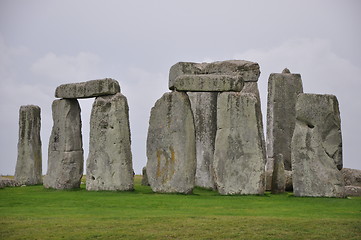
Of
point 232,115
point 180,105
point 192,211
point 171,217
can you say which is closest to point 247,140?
point 232,115

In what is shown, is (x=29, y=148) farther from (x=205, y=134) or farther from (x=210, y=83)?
(x=210, y=83)

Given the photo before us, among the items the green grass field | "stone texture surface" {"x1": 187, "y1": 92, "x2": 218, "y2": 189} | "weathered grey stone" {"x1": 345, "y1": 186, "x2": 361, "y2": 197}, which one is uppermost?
"stone texture surface" {"x1": 187, "y1": 92, "x2": 218, "y2": 189}

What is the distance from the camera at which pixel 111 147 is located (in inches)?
906

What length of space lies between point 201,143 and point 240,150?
18.6ft

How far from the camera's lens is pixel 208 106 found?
1054 inches

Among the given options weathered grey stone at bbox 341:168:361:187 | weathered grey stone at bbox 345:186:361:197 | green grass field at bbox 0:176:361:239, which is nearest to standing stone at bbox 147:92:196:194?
green grass field at bbox 0:176:361:239

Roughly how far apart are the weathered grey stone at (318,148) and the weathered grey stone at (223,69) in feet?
21.8

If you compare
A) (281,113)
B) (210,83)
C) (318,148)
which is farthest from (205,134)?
(318,148)

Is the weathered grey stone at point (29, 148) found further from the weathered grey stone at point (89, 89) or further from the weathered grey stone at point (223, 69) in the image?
the weathered grey stone at point (223, 69)

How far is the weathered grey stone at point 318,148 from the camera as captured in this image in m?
20.3

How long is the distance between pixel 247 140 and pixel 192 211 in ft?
15.1

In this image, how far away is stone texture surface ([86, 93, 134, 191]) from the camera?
22828mm

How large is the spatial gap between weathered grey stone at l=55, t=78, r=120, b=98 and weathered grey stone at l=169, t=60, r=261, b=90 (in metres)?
4.17

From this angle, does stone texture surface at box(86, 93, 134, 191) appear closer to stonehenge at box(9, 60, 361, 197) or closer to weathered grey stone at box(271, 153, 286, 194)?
stonehenge at box(9, 60, 361, 197)
